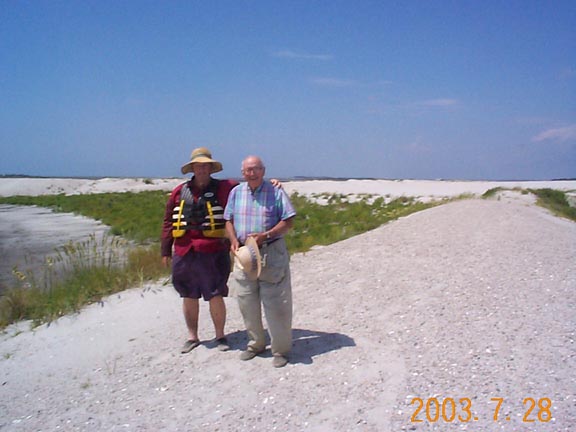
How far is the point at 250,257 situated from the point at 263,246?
19cm

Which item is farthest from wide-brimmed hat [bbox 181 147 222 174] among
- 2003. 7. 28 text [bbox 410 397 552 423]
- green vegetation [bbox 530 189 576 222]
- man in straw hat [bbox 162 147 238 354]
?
green vegetation [bbox 530 189 576 222]

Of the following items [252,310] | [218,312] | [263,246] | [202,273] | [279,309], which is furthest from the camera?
[218,312]

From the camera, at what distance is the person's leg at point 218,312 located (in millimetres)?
5106

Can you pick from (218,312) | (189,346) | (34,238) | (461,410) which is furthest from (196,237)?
(34,238)

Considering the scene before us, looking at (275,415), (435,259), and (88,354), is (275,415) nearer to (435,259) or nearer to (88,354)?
(88,354)

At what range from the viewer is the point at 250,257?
14.2ft

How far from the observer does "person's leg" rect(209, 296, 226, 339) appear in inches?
201

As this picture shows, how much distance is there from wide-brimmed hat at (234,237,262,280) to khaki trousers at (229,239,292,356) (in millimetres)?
93

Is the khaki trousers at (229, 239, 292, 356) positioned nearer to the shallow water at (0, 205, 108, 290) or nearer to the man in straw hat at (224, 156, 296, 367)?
the man in straw hat at (224, 156, 296, 367)

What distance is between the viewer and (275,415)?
12.7 feet

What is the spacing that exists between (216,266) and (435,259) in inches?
154

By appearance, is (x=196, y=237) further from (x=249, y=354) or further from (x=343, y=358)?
(x=343, y=358)

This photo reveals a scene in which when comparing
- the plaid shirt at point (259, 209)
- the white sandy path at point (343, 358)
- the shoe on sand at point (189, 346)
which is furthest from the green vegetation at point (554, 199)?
the plaid shirt at point (259, 209)

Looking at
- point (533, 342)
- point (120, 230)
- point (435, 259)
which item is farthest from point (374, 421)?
point (120, 230)
